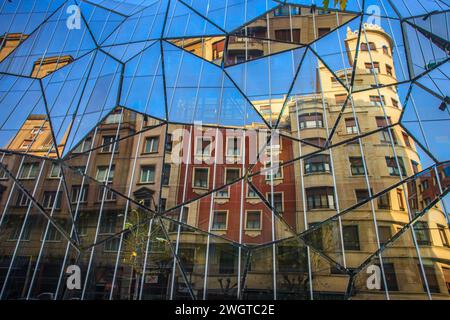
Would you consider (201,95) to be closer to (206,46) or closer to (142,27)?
(206,46)

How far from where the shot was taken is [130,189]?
11.7 meters

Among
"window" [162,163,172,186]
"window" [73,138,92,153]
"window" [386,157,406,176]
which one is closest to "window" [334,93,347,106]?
"window" [386,157,406,176]

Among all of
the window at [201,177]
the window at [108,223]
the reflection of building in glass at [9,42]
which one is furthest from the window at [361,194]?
the reflection of building in glass at [9,42]

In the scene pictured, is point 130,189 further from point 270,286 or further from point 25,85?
point 25,85

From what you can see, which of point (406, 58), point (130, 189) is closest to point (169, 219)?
point (130, 189)

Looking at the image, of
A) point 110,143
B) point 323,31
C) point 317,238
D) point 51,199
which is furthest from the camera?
point 323,31

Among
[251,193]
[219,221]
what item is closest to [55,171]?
[219,221]

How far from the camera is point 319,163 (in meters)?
11.6

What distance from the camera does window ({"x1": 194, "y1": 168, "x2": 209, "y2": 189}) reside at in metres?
11.5

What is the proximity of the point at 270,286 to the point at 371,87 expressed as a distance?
7.58 m

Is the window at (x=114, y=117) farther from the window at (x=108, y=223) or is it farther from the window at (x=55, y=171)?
the window at (x=108, y=223)

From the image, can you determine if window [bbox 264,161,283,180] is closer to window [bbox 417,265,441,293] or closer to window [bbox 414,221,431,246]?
window [bbox 414,221,431,246]

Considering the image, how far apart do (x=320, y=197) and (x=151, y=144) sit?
610 cm

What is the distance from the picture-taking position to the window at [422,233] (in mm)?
9992
